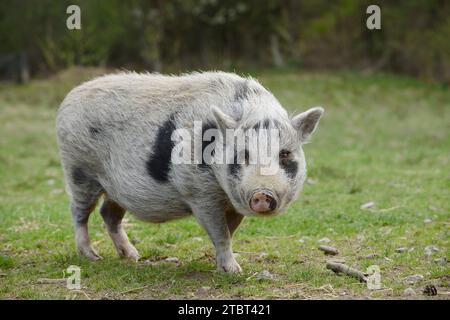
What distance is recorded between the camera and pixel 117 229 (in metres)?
7.54

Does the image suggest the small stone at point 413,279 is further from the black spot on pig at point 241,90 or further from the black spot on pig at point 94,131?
the black spot on pig at point 94,131

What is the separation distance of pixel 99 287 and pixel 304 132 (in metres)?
2.19

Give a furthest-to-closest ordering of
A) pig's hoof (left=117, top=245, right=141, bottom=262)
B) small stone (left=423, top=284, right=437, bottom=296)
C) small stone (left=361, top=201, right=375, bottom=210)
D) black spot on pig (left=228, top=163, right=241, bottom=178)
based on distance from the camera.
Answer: small stone (left=361, top=201, right=375, bottom=210) → pig's hoof (left=117, top=245, right=141, bottom=262) → black spot on pig (left=228, top=163, right=241, bottom=178) → small stone (left=423, top=284, right=437, bottom=296)

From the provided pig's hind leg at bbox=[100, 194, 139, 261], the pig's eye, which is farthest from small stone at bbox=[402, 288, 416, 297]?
pig's hind leg at bbox=[100, 194, 139, 261]

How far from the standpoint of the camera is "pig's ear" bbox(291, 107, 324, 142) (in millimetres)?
6289

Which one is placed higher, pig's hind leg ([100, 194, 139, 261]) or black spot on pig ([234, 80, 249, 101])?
black spot on pig ([234, 80, 249, 101])

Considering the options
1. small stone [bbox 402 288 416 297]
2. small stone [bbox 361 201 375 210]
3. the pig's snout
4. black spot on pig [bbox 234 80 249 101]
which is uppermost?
black spot on pig [bbox 234 80 249 101]

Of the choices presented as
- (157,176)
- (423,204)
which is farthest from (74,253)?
(423,204)

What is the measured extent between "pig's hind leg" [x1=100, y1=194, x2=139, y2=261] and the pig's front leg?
1.16 meters

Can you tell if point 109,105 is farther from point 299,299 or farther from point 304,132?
point 299,299

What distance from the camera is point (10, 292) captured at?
612cm

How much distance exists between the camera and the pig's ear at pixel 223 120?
6109 millimetres

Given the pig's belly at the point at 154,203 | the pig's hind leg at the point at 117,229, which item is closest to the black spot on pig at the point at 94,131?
the pig's belly at the point at 154,203

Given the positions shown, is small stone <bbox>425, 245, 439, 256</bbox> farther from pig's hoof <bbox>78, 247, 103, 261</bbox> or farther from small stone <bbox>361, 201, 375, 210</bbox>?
pig's hoof <bbox>78, 247, 103, 261</bbox>
